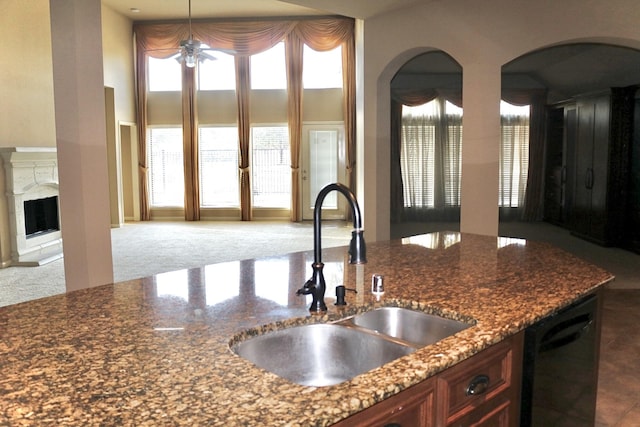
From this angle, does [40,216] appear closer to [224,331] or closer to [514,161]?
[514,161]

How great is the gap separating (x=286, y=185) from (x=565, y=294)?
1020 centimetres

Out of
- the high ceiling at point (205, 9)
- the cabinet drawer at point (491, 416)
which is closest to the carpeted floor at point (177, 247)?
the high ceiling at point (205, 9)

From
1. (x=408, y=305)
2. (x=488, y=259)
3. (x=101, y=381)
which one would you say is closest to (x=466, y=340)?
(x=408, y=305)

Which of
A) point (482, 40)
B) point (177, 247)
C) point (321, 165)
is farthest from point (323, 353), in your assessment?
point (321, 165)

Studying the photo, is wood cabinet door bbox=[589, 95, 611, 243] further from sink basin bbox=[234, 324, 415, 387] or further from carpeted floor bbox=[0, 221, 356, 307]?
sink basin bbox=[234, 324, 415, 387]

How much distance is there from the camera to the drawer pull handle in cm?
155

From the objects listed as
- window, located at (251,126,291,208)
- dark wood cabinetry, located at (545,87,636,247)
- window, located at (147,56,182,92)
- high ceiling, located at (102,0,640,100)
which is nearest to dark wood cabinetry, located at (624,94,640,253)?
dark wood cabinetry, located at (545,87,636,247)

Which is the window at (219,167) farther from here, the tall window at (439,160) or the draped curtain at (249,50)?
the tall window at (439,160)

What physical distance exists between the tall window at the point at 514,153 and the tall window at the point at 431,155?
28.3 inches

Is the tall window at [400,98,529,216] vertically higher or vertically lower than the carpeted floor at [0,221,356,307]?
higher

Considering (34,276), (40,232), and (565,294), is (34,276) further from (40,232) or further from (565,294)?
(565,294)

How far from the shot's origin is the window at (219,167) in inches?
472

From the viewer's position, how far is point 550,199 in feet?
29.3

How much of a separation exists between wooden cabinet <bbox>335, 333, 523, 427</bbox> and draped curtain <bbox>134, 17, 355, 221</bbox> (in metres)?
9.83
